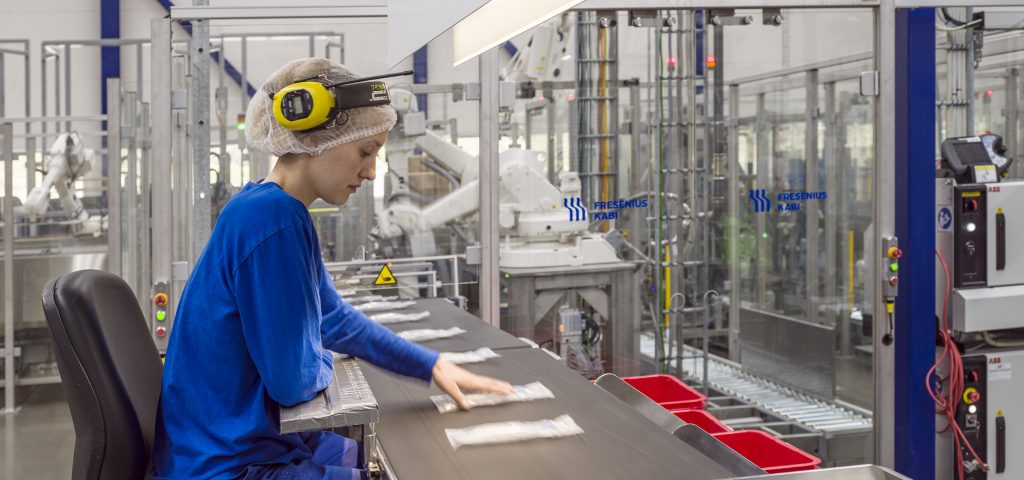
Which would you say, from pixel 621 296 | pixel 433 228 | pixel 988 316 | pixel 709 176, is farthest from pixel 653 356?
pixel 988 316

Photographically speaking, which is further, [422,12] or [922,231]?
[922,231]

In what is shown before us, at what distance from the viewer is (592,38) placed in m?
3.97

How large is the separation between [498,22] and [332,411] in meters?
1.13

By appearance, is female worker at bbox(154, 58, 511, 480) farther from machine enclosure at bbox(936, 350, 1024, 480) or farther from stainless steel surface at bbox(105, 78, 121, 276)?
stainless steel surface at bbox(105, 78, 121, 276)

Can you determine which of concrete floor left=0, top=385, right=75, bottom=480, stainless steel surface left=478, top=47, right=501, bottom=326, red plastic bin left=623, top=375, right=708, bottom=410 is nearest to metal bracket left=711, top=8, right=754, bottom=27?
stainless steel surface left=478, top=47, right=501, bottom=326

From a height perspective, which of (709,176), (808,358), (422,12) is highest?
(422,12)

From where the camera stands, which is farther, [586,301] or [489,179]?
[586,301]

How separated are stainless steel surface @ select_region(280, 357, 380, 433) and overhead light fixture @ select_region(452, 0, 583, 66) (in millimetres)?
842

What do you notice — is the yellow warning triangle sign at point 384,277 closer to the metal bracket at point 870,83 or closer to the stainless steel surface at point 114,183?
the metal bracket at point 870,83

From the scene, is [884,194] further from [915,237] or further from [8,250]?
[8,250]

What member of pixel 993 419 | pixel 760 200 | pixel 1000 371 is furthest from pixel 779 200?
pixel 993 419

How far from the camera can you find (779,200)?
13.9ft

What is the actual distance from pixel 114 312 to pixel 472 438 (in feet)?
2.69

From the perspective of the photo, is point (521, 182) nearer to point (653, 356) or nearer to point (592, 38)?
point (592, 38)
